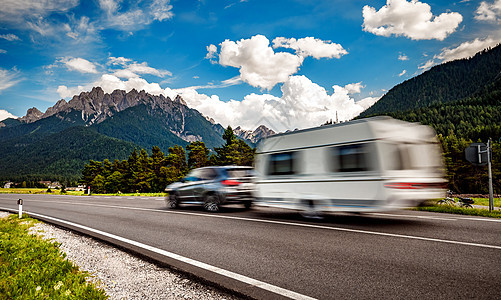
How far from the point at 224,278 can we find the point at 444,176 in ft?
23.9

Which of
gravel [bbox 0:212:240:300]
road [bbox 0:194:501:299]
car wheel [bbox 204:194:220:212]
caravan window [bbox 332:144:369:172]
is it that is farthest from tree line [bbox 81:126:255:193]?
gravel [bbox 0:212:240:300]

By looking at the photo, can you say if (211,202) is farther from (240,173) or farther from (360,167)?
(360,167)

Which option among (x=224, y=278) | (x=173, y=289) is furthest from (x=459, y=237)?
(x=173, y=289)

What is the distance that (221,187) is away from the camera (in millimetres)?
11305

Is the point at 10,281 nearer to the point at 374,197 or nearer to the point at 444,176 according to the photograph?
the point at 374,197

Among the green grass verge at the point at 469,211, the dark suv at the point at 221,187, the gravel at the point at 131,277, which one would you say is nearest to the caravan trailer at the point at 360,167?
the dark suv at the point at 221,187

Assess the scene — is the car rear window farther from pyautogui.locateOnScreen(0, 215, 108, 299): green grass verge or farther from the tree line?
the tree line

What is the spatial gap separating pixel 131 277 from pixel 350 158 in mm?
5943

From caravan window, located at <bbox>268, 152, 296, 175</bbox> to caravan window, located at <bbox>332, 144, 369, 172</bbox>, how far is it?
1561mm

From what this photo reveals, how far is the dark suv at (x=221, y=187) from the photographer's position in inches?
442

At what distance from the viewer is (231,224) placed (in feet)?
27.8

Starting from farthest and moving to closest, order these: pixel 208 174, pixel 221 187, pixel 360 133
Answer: pixel 208 174, pixel 221 187, pixel 360 133

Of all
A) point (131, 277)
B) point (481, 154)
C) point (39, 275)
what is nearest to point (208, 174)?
point (131, 277)

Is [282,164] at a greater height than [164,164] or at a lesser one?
lesser
